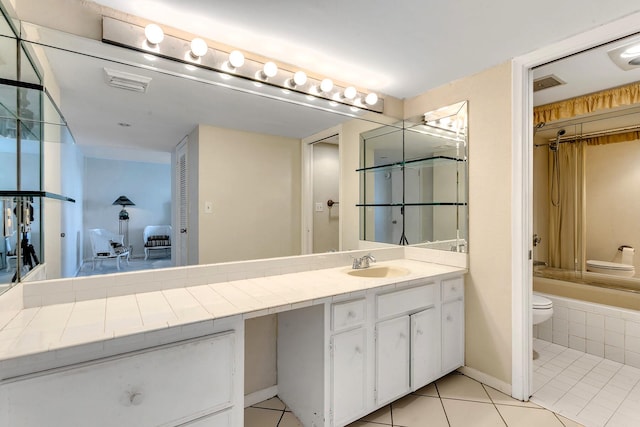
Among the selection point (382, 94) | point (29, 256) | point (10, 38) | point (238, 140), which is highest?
point (382, 94)

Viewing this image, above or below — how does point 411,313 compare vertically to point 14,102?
below

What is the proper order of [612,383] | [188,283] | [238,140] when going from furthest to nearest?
1. [612,383]
2. [238,140]
3. [188,283]

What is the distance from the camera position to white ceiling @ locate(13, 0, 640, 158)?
135 centimetres

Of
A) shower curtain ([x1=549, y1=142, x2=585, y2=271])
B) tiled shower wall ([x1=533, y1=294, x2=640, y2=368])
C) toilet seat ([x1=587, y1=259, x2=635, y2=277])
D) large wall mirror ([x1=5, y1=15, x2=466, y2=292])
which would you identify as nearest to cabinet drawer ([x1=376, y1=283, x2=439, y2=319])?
large wall mirror ([x1=5, y1=15, x2=466, y2=292])

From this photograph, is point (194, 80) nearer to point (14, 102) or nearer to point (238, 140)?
point (238, 140)

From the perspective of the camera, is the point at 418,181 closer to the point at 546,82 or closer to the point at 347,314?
the point at 546,82

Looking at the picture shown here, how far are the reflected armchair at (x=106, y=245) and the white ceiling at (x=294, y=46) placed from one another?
38 centimetres

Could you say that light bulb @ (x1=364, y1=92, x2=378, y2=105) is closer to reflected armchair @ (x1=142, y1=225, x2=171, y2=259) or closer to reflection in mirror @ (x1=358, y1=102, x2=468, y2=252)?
reflection in mirror @ (x1=358, y1=102, x2=468, y2=252)

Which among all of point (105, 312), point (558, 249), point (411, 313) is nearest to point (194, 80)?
point (105, 312)

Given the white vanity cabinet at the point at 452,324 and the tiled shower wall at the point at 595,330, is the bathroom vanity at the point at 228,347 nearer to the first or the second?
the white vanity cabinet at the point at 452,324

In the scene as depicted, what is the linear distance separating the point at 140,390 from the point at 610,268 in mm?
4505

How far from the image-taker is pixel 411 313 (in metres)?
1.78

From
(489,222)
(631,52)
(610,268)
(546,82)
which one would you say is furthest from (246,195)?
(610,268)

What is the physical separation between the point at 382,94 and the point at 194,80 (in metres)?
1.42
